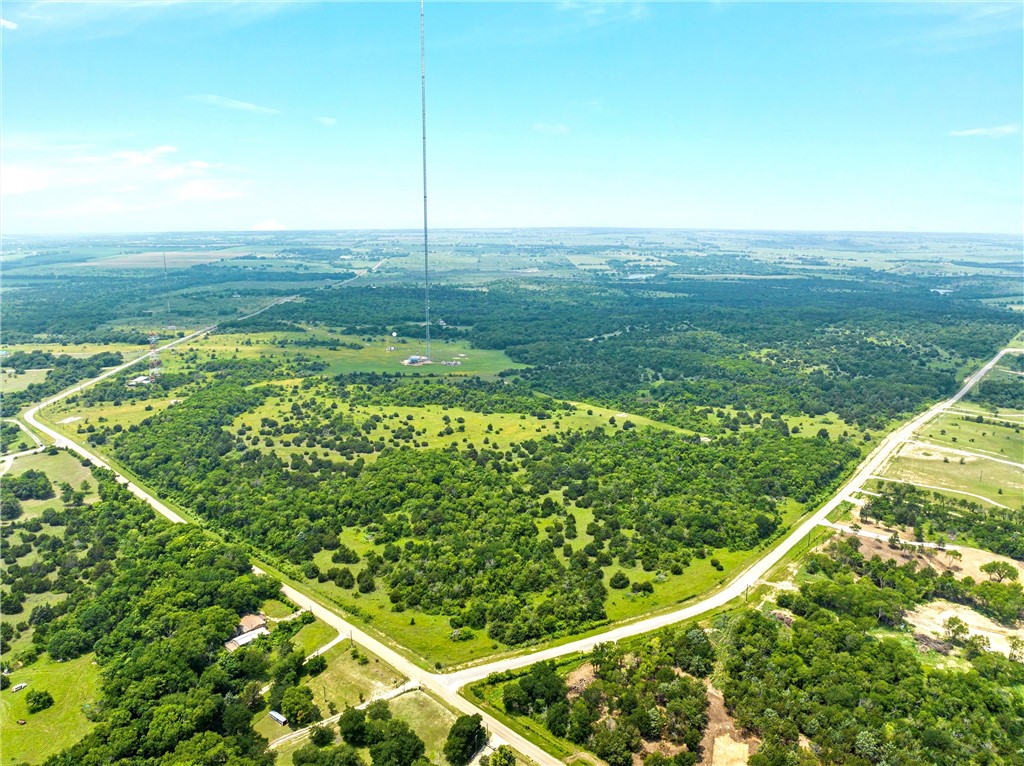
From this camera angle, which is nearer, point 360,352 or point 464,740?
point 464,740

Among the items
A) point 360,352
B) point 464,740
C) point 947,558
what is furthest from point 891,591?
point 360,352

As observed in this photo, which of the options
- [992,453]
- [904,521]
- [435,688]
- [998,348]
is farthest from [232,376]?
[998,348]

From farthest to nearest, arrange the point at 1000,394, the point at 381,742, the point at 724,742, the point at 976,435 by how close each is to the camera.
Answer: the point at 1000,394 → the point at 976,435 → the point at 724,742 → the point at 381,742

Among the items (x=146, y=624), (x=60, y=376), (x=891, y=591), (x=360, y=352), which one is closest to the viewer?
(x=146, y=624)

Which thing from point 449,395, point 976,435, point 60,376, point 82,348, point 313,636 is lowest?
point 313,636

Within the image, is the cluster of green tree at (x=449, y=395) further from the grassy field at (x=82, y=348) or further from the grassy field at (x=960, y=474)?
the grassy field at (x=82, y=348)

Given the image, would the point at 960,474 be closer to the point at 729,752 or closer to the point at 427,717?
the point at 729,752

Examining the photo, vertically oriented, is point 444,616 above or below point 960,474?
below

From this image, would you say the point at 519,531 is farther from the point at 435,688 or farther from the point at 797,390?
the point at 797,390
